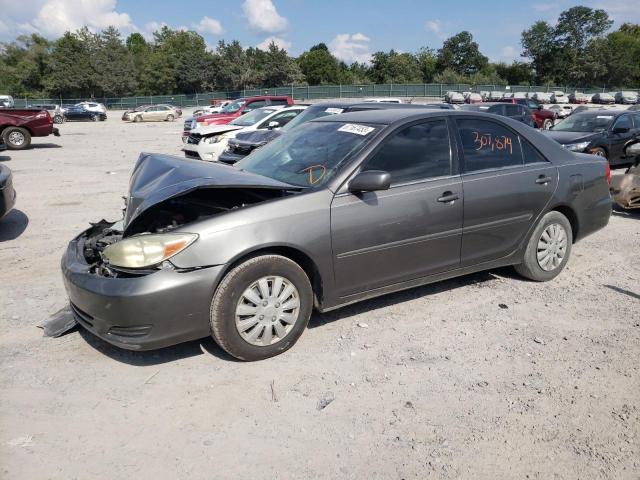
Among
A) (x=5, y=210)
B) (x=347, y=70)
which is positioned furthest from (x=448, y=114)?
(x=347, y=70)

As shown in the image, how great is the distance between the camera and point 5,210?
21.3ft

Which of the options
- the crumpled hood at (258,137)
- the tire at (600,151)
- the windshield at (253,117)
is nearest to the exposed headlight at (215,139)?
the windshield at (253,117)

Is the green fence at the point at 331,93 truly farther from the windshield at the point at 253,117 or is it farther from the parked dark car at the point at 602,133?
the parked dark car at the point at 602,133

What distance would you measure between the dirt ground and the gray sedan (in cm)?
32

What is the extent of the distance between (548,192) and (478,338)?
1.73 metres

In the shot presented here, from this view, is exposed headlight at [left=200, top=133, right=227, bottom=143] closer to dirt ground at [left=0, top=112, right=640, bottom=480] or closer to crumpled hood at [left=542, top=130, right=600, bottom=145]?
crumpled hood at [left=542, top=130, right=600, bottom=145]

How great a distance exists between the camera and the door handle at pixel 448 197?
4215 millimetres

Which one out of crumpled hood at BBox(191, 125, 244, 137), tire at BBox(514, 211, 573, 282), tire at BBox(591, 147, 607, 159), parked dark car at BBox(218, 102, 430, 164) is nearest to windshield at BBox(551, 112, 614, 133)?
tire at BBox(591, 147, 607, 159)

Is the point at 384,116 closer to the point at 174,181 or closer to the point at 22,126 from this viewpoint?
the point at 174,181

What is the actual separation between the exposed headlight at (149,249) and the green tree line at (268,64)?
253ft

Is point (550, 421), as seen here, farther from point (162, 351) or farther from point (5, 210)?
point (5, 210)

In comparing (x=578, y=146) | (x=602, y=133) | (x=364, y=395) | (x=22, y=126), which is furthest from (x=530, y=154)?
(x=22, y=126)

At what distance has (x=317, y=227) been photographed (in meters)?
3.68

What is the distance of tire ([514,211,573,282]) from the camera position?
16.2 ft
